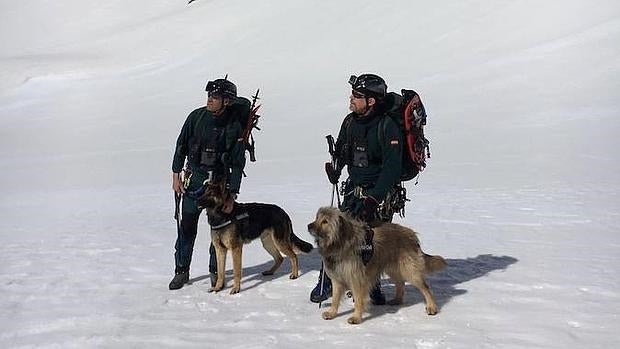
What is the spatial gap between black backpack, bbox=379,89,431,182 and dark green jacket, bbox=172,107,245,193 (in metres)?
1.91

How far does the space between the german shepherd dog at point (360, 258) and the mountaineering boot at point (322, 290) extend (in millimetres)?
411

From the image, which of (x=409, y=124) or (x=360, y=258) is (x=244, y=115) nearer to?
(x=409, y=124)

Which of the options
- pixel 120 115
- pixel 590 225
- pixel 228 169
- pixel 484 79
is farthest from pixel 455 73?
pixel 228 169

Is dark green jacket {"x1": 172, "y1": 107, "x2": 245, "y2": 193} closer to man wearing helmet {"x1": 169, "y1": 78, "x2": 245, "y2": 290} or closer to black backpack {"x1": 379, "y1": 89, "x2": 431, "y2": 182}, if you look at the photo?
man wearing helmet {"x1": 169, "y1": 78, "x2": 245, "y2": 290}

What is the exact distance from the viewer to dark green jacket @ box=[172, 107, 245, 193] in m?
7.84

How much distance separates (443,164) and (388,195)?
10353 mm

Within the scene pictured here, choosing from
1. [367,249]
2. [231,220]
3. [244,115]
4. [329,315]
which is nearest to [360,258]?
[367,249]

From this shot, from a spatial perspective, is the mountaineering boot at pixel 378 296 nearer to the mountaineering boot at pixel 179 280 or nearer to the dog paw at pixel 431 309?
the dog paw at pixel 431 309

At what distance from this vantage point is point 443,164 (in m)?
17.1

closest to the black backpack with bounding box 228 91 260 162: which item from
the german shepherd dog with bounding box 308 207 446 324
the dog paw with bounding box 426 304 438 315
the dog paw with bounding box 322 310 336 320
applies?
the german shepherd dog with bounding box 308 207 446 324

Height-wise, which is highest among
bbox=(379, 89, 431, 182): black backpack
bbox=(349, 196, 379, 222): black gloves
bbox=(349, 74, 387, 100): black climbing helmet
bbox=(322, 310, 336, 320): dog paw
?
bbox=(349, 74, 387, 100): black climbing helmet

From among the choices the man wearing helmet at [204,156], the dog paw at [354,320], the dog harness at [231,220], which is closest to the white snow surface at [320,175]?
the dog paw at [354,320]

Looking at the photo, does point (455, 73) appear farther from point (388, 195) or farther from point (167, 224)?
point (388, 195)

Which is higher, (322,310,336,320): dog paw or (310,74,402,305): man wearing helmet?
(310,74,402,305): man wearing helmet
